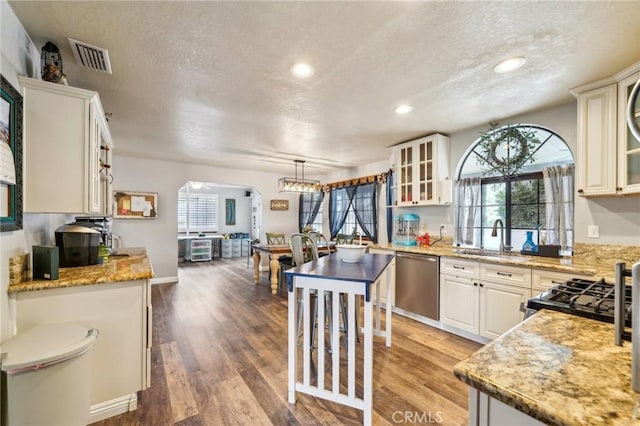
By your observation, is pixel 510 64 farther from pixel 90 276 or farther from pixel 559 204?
pixel 90 276

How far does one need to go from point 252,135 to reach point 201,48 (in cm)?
191

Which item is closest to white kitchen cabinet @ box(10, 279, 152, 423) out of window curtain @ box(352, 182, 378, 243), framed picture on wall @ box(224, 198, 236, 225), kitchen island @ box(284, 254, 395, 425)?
kitchen island @ box(284, 254, 395, 425)

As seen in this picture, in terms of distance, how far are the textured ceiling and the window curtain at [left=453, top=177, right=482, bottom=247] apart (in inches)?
33.0

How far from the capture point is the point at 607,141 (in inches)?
87.4

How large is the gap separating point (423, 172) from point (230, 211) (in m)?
7.02

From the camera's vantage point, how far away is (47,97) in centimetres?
165

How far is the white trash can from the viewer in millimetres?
1252

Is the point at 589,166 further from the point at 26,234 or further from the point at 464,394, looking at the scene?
the point at 26,234

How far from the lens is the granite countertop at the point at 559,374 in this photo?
577mm

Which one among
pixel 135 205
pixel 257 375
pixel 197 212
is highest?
pixel 135 205

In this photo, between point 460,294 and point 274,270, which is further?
point 274,270

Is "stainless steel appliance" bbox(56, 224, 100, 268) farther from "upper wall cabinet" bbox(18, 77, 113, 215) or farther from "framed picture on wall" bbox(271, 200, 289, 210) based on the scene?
"framed picture on wall" bbox(271, 200, 289, 210)

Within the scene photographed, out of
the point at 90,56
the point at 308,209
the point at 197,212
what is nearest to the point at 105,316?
the point at 90,56

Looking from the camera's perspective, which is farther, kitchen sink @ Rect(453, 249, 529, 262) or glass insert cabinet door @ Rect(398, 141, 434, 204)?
glass insert cabinet door @ Rect(398, 141, 434, 204)
